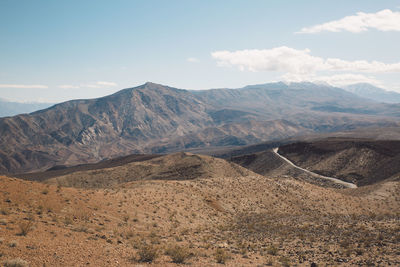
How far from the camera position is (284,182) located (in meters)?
44.5

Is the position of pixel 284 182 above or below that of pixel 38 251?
below

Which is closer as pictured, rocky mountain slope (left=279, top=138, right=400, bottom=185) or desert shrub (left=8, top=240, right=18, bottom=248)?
desert shrub (left=8, top=240, right=18, bottom=248)

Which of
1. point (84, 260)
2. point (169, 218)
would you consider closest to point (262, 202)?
point (169, 218)

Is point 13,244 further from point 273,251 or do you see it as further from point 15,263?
point 273,251

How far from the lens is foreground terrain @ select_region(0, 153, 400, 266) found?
1230 centimetres

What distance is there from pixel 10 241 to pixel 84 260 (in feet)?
11.0

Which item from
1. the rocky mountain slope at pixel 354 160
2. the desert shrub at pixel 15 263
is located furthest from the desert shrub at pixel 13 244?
the rocky mountain slope at pixel 354 160

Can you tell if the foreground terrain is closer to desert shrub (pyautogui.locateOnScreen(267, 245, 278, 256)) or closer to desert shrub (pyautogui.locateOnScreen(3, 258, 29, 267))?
desert shrub (pyautogui.locateOnScreen(267, 245, 278, 256))

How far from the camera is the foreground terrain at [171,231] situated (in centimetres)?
1230

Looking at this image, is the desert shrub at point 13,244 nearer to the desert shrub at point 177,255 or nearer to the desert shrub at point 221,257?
the desert shrub at point 177,255

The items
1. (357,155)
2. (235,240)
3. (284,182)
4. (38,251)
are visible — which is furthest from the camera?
(357,155)

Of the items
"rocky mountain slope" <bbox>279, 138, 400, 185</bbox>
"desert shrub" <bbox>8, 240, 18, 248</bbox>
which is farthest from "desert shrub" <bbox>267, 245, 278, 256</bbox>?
"rocky mountain slope" <bbox>279, 138, 400, 185</bbox>

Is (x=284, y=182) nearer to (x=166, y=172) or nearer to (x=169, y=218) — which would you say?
(x=169, y=218)

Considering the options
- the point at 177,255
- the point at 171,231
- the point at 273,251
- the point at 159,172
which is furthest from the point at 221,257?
the point at 159,172
